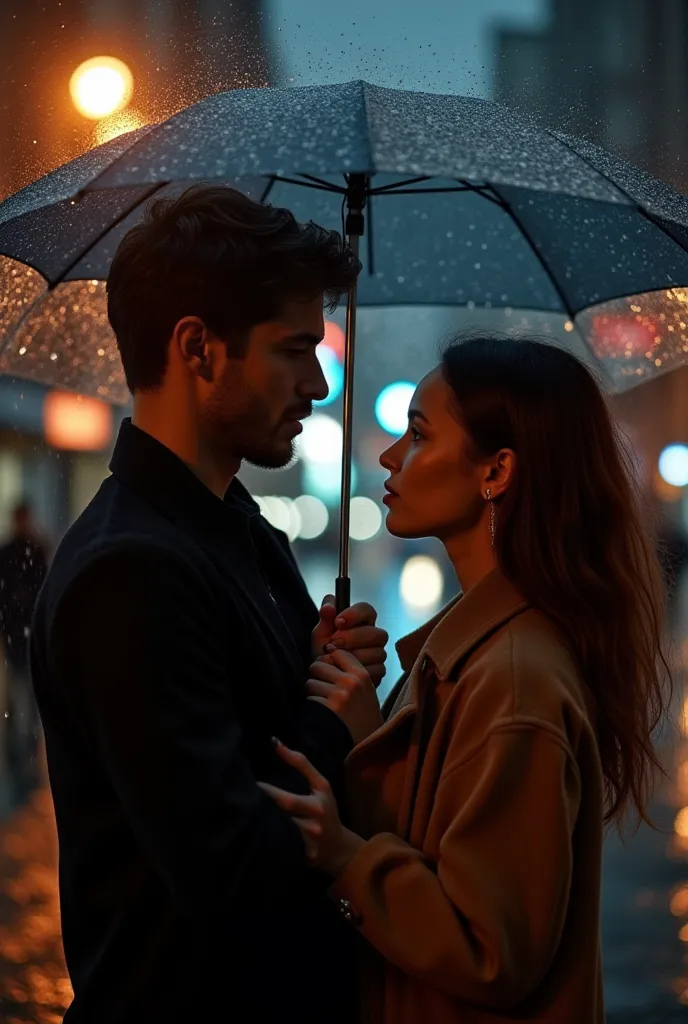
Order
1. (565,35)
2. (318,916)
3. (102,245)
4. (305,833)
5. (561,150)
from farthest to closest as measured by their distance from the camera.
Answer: (565,35) → (102,245) → (561,150) → (318,916) → (305,833)

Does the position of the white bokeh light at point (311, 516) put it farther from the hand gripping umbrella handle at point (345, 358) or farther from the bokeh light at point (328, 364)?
the hand gripping umbrella handle at point (345, 358)

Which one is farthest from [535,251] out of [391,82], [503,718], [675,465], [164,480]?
[675,465]

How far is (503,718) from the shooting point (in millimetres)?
2309

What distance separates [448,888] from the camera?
2.30 metres

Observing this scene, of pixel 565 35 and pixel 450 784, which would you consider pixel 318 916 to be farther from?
pixel 565 35

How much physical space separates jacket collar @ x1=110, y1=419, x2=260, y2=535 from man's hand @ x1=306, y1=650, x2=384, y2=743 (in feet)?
1.22

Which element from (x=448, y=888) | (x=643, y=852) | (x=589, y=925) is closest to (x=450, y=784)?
(x=448, y=888)

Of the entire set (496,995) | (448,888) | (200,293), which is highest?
(200,293)

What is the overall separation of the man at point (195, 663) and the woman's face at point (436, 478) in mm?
241

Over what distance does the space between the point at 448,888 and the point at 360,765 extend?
0.41 m

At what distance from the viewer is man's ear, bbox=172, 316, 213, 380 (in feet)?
8.68

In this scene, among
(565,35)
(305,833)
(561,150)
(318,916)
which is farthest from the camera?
(565,35)

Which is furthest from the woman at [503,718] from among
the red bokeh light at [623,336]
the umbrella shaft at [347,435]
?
the red bokeh light at [623,336]

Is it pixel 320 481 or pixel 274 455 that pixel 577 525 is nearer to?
pixel 274 455
